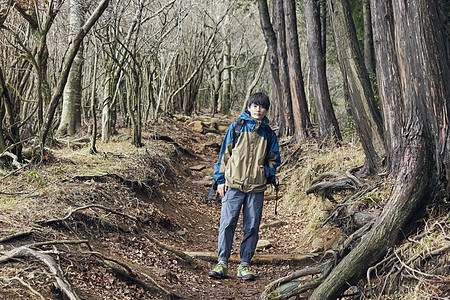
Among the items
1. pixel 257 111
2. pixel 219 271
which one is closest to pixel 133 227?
pixel 219 271

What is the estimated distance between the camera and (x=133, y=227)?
6699mm

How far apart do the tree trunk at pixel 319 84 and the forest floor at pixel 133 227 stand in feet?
1.95

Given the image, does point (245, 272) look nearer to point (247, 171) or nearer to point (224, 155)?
point (247, 171)

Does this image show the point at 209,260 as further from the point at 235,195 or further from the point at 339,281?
the point at 339,281

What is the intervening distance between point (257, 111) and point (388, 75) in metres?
1.74

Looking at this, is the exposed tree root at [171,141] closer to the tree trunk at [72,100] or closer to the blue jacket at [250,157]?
the tree trunk at [72,100]

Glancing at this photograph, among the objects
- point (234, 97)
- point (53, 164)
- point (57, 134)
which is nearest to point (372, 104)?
point (53, 164)

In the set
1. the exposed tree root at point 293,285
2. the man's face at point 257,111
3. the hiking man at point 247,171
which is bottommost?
the exposed tree root at point 293,285

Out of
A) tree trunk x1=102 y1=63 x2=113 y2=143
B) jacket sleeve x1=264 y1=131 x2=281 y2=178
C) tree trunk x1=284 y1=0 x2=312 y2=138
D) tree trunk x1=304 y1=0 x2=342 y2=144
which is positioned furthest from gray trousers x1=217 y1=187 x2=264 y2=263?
tree trunk x1=284 y1=0 x2=312 y2=138

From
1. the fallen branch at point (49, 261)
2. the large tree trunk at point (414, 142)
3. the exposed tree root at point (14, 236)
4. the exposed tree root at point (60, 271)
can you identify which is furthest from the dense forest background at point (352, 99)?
the exposed tree root at point (14, 236)

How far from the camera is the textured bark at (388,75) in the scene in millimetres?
5598

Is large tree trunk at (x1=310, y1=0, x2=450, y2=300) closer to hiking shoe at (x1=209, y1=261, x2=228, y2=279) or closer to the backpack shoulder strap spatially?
hiking shoe at (x1=209, y1=261, x2=228, y2=279)

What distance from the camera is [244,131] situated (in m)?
5.53

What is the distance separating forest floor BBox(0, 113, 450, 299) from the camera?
450cm
